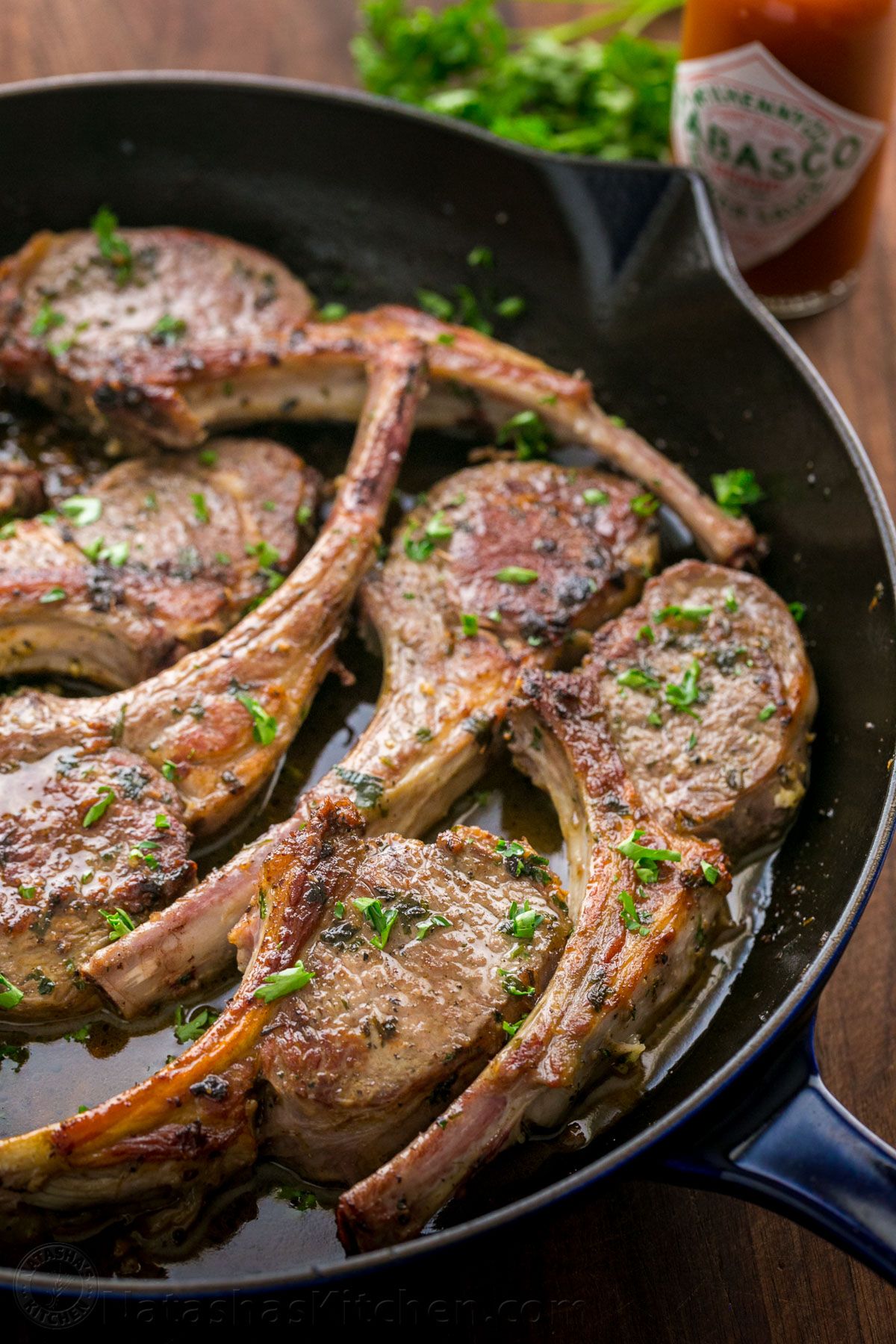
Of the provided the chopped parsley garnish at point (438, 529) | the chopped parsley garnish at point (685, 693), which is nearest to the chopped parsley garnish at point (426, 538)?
the chopped parsley garnish at point (438, 529)

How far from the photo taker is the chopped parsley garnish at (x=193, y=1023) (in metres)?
2.56

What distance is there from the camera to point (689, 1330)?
8.05 feet

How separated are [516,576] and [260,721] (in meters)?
0.75

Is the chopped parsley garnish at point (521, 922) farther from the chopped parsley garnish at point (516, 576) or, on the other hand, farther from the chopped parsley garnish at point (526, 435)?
the chopped parsley garnish at point (526, 435)

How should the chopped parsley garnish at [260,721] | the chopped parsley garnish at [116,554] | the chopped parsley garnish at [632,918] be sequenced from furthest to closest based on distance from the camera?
the chopped parsley garnish at [116,554] < the chopped parsley garnish at [260,721] < the chopped parsley garnish at [632,918]

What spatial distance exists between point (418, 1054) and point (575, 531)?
146 centimetres

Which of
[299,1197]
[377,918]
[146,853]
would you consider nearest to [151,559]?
[146,853]

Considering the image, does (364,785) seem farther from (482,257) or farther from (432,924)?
(482,257)

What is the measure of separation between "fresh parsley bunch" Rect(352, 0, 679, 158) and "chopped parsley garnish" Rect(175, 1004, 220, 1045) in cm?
290

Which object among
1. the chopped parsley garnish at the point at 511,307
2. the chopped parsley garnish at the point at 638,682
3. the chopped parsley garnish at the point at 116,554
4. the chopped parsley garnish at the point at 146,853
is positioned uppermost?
the chopped parsley garnish at the point at 511,307

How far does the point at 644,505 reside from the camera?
3279 millimetres

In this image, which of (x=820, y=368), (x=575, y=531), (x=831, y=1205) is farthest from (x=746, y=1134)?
(x=820, y=368)

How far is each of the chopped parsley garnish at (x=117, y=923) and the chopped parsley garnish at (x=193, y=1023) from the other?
20 cm

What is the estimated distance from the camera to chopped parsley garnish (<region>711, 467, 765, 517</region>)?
3.31 m
